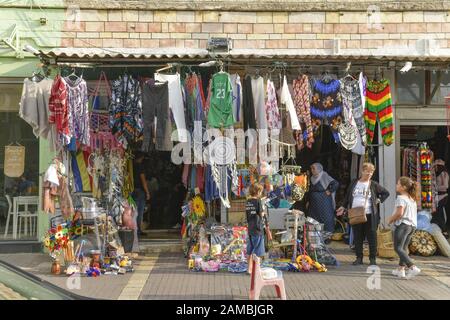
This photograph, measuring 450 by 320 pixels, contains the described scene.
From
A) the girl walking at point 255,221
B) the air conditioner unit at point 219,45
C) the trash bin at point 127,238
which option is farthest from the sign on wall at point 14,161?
the girl walking at point 255,221

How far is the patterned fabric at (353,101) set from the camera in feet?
29.8

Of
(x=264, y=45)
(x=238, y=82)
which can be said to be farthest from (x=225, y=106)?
(x=264, y=45)

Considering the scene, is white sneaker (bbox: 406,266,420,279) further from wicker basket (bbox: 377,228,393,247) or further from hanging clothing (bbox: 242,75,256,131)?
hanging clothing (bbox: 242,75,256,131)

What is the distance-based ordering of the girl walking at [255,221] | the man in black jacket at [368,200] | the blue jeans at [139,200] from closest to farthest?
the girl walking at [255,221], the man in black jacket at [368,200], the blue jeans at [139,200]

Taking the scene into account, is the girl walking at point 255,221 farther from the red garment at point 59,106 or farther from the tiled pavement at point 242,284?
the red garment at point 59,106

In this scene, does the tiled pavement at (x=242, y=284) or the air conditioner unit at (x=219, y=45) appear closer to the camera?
the tiled pavement at (x=242, y=284)

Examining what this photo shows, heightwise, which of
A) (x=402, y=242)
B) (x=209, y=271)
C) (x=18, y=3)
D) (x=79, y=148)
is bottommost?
(x=209, y=271)

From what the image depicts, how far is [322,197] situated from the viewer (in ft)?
35.0

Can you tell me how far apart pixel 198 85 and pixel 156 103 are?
30.1 inches

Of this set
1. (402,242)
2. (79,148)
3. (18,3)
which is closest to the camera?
(402,242)

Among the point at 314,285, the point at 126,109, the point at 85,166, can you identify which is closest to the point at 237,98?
the point at 126,109

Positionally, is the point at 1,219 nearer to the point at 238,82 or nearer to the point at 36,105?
the point at 36,105

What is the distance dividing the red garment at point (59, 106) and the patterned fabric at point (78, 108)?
0.09m

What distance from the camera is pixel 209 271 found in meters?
8.79
